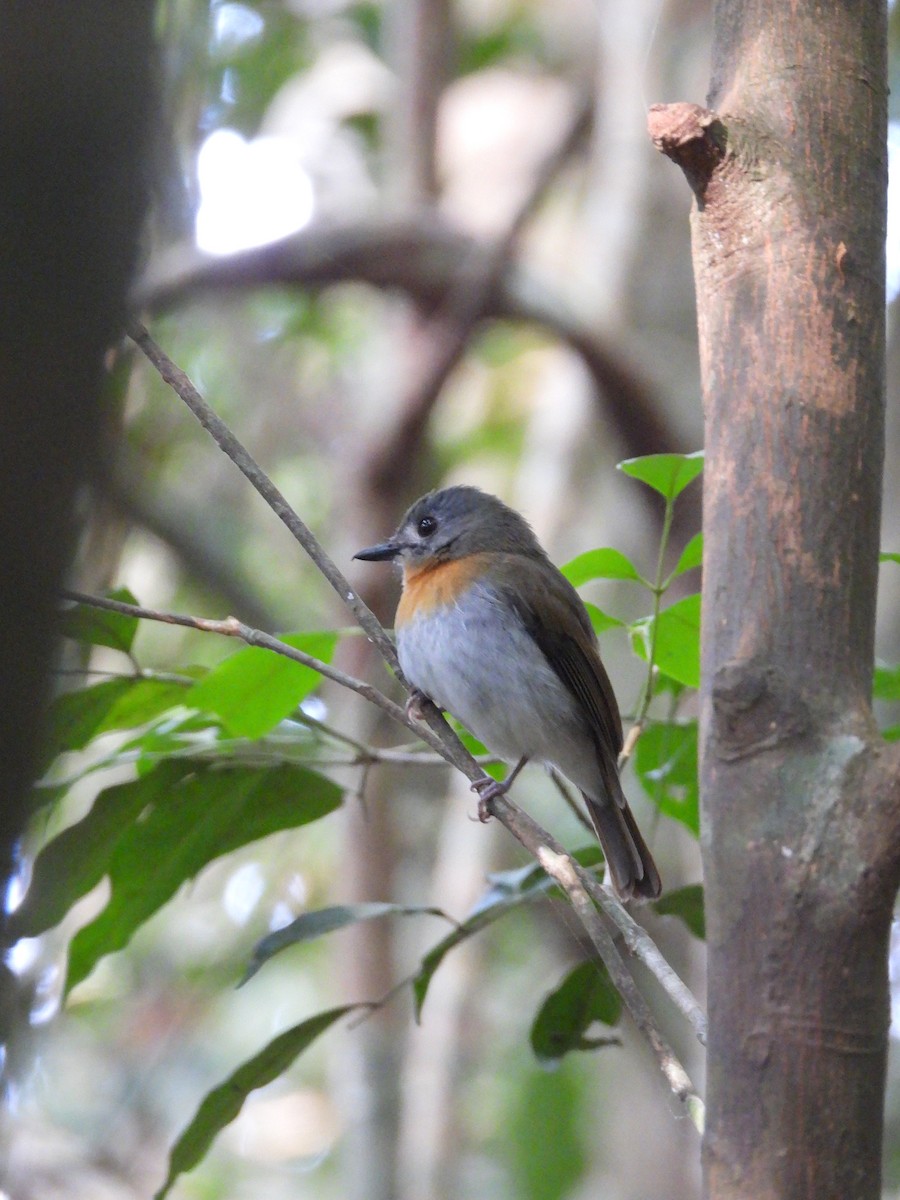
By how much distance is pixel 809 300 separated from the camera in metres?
1.59

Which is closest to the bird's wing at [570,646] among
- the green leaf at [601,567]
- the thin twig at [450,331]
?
the green leaf at [601,567]

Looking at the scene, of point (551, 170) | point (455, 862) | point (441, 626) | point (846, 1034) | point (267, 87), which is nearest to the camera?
point (846, 1034)

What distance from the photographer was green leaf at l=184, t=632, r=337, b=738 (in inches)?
79.4

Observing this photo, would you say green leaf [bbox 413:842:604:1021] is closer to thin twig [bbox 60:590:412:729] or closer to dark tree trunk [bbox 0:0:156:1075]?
thin twig [bbox 60:590:412:729]

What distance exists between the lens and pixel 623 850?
10.5 ft

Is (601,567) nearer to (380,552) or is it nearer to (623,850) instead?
(623,850)

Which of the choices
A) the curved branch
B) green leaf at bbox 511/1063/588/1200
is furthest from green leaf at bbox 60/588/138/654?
green leaf at bbox 511/1063/588/1200

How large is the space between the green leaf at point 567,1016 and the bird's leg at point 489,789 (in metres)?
0.34

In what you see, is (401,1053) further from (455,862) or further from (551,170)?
(551,170)

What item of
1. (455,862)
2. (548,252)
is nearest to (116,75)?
(455,862)

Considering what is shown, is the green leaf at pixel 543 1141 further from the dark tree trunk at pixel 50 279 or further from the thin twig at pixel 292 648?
the dark tree trunk at pixel 50 279

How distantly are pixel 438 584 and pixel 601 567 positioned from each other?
129 centimetres

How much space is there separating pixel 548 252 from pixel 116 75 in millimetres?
8790

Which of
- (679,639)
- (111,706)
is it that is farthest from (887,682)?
(111,706)
